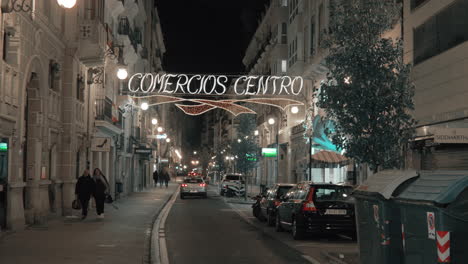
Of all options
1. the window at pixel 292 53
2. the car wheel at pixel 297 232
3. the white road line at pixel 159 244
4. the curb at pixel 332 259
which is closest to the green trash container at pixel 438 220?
the curb at pixel 332 259

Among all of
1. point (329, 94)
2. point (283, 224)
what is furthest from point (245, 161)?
point (329, 94)

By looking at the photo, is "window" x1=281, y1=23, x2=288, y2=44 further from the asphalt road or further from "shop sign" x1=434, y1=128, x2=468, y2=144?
"shop sign" x1=434, y1=128, x2=468, y2=144

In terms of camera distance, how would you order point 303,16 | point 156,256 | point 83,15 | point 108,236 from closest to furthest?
point 156,256 → point 108,236 → point 83,15 → point 303,16

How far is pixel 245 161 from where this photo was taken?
176 ft

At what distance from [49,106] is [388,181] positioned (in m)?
14.7

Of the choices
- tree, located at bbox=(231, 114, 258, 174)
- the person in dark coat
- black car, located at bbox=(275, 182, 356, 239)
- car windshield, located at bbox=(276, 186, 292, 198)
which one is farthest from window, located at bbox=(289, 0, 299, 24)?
black car, located at bbox=(275, 182, 356, 239)

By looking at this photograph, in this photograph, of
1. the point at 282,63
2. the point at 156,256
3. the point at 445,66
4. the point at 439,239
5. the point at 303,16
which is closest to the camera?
the point at 439,239

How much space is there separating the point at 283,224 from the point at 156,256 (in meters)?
6.43

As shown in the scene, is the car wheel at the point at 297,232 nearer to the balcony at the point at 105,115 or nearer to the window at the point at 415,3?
the window at the point at 415,3

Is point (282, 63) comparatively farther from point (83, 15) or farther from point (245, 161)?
point (83, 15)

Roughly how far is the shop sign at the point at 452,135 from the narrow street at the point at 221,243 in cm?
513

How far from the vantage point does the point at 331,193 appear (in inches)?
695

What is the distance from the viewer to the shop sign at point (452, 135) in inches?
680

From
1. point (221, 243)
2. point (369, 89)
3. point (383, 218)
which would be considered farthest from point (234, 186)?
point (383, 218)
